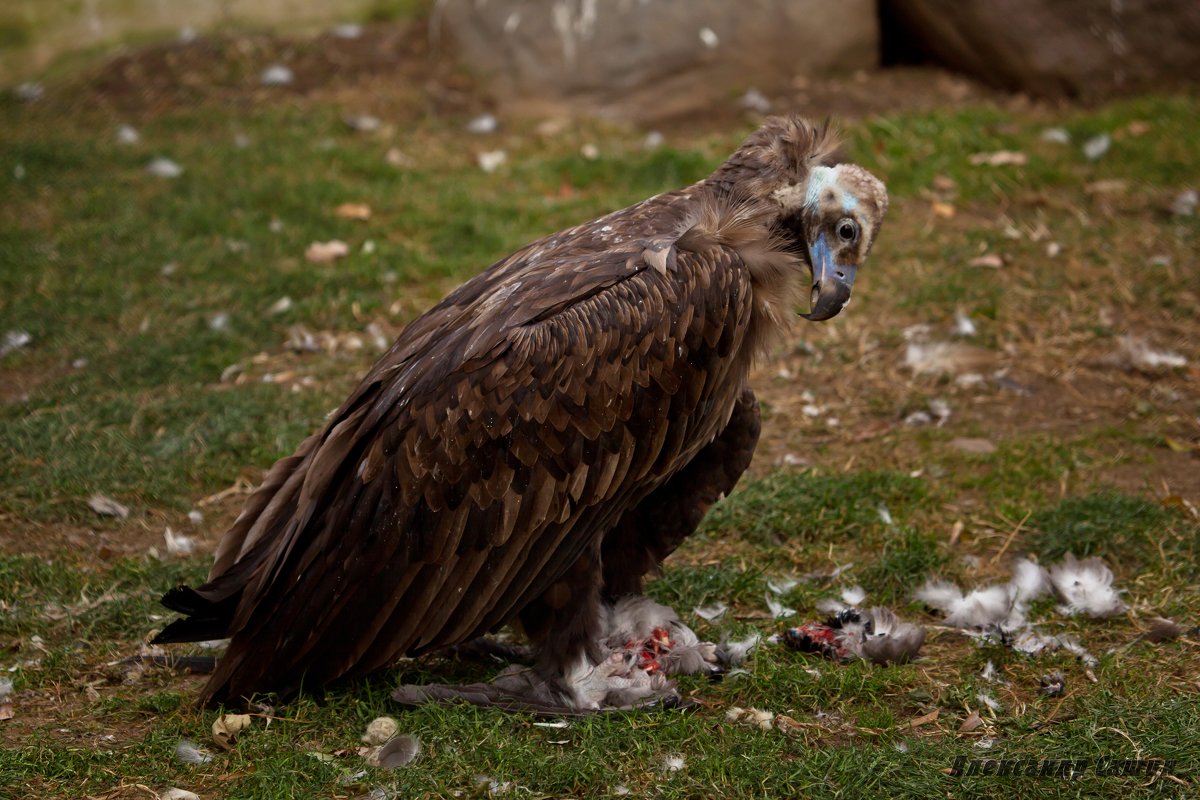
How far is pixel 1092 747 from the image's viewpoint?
3600 mm

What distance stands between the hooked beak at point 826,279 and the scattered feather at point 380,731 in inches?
68.1

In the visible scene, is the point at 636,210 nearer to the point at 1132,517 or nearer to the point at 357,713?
the point at 357,713

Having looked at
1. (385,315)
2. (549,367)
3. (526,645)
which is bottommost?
(526,645)

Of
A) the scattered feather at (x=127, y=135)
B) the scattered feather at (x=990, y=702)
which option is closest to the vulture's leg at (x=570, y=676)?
the scattered feather at (x=990, y=702)

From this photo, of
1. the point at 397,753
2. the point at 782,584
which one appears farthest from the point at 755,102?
the point at 397,753

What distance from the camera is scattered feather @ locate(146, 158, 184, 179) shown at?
863 cm

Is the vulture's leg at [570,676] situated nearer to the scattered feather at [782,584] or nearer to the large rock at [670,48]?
the scattered feather at [782,584]

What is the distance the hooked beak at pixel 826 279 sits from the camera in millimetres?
4051

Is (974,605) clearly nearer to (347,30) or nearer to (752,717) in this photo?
(752,717)

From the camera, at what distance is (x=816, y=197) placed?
13.7 feet

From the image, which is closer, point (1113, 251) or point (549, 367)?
point (549, 367)

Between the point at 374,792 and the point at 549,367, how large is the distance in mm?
1247

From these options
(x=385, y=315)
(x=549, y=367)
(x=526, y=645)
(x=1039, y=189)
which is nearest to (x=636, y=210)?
(x=549, y=367)

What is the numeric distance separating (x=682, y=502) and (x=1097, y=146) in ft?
17.0
